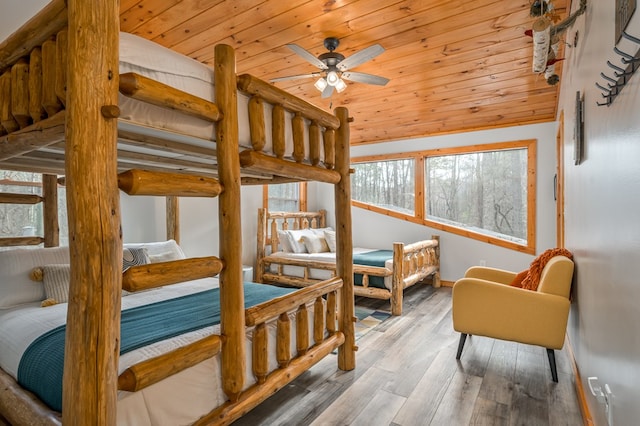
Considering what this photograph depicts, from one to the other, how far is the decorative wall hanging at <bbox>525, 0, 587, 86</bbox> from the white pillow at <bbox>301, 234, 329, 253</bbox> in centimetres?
329

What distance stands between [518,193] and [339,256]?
322 centimetres

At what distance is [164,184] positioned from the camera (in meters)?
1.18

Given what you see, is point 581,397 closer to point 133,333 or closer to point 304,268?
point 133,333

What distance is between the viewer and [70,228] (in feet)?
3.29

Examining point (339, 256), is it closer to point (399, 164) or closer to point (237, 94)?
point (237, 94)

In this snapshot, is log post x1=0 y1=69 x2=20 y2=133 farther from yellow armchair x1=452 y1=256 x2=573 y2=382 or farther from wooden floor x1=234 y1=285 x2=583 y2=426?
yellow armchair x1=452 y1=256 x2=573 y2=382

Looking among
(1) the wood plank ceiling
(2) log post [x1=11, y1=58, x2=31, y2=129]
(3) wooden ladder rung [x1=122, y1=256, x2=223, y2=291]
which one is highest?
(1) the wood plank ceiling

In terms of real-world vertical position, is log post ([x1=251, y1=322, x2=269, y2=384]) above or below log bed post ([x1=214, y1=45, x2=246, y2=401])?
below

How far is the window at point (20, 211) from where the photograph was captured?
3.03m

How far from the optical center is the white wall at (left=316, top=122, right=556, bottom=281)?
4.18 metres

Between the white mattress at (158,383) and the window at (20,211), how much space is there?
1.55 metres

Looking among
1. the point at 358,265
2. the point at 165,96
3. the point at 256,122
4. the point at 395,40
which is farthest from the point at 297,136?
the point at 358,265

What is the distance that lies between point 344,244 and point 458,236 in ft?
9.59

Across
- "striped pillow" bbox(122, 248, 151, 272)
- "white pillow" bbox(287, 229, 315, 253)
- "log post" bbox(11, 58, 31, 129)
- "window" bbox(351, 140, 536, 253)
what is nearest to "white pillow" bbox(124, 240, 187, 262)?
"striped pillow" bbox(122, 248, 151, 272)
